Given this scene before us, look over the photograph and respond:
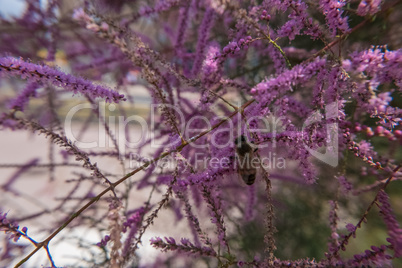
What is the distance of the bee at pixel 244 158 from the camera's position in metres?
0.53

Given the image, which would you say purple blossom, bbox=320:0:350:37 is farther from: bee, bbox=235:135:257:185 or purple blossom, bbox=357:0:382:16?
bee, bbox=235:135:257:185

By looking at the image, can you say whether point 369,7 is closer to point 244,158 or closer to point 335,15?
point 335,15

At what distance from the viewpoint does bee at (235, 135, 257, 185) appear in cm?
53

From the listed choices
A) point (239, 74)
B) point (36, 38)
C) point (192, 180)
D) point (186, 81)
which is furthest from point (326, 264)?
point (36, 38)

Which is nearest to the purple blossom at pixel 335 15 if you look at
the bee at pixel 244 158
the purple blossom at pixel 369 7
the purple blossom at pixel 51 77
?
the purple blossom at pixel 369 7

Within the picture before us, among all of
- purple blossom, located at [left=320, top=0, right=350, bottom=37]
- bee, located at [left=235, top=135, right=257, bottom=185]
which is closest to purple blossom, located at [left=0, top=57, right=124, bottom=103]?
bee, located at [left=235, top=135, right=257, bottom=185]

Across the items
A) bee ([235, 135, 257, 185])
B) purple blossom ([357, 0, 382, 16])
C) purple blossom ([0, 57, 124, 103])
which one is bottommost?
bee ([235, 135, 257, 185])

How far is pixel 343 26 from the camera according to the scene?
1.51ft

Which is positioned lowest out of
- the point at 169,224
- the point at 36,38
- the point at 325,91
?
the point at 169,224

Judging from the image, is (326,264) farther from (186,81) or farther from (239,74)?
(239,74)

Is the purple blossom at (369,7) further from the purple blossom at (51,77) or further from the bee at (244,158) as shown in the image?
the purple blossom at (51,77)

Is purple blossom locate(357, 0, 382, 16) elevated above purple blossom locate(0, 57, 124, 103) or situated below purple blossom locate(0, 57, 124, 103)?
above

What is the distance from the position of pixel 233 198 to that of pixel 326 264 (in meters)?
0.72

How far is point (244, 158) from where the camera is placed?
529 millimetres
